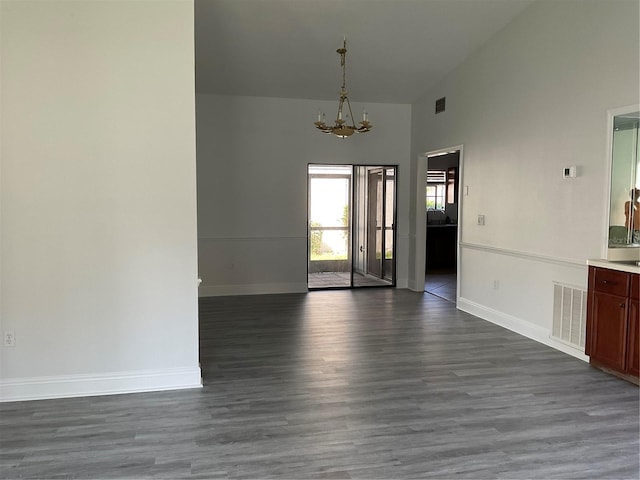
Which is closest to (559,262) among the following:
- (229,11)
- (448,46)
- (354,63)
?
(448,46)

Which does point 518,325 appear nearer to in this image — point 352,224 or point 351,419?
point 351,419

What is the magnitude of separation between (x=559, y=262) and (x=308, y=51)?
3845mm

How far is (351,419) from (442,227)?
741cm

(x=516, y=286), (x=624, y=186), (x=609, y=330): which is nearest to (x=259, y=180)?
(x=516, y=286)

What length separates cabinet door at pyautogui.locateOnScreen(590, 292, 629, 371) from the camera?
4.03 m

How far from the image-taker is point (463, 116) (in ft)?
22.0

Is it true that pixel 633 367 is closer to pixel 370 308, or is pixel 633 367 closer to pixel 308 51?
pixel 370 308

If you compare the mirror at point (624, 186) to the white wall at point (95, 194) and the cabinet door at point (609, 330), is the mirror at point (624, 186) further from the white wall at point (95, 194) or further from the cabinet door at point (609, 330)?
the white wall at point (95, 194)

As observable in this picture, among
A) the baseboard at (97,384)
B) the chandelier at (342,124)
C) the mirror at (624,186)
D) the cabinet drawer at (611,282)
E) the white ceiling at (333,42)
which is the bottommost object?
the baseboard at (97,384)

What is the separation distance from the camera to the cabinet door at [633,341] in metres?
3.88

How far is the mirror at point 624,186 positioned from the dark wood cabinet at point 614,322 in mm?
416

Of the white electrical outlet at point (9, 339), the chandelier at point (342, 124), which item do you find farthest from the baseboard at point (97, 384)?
the chandelier at point (342, 124)

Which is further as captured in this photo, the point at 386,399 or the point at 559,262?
the point at 559,262

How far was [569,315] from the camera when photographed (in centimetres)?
477
